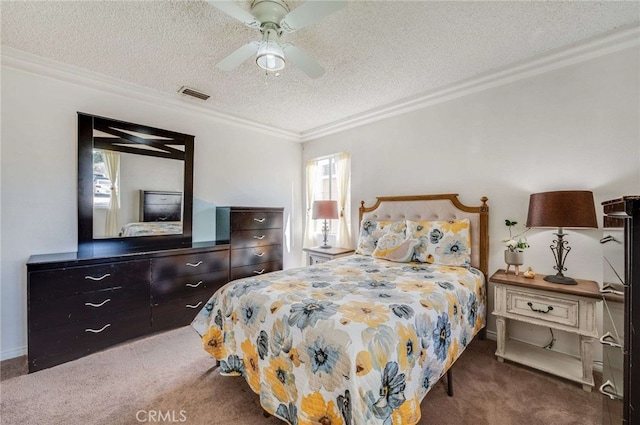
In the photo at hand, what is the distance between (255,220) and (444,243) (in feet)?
7.82

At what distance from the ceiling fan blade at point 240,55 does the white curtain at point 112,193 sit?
176 cm

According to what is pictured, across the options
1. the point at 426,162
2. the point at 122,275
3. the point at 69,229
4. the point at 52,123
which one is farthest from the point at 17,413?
the point at 426,162

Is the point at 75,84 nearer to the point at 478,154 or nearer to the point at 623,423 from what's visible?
the point at 478,154

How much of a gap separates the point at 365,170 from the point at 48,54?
3.52 m

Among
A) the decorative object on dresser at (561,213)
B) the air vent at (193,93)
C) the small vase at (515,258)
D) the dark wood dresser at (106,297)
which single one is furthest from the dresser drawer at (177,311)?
the decorative object on dresser at (561,213)

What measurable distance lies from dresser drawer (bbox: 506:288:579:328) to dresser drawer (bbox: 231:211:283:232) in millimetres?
2857

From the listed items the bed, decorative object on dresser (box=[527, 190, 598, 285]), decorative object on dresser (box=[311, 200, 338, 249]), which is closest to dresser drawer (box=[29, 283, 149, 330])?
the bed

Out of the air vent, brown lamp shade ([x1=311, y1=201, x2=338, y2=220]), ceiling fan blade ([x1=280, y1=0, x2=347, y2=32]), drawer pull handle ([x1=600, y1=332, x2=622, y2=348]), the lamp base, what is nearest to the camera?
drawer pull handle ([x1=600, y1=332, x2=622, y2=348])

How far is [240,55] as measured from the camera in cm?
193

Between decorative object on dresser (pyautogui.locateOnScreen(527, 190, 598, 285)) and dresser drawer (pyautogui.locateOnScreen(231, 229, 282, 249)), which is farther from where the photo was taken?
dresser drawer (pyautogui.locateOnScreen(231, 229, 282, 249))

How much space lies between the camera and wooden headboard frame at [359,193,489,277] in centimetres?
270

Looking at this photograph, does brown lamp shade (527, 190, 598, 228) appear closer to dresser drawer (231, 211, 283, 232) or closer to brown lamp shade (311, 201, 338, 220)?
brown lamp shade (311, 201, 338, 220)

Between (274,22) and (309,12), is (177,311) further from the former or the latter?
(309,12)

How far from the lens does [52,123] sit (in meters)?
2.51
